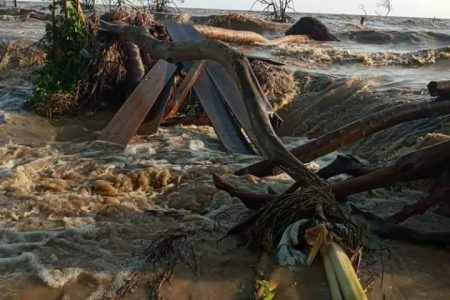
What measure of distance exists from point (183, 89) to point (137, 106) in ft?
2.45

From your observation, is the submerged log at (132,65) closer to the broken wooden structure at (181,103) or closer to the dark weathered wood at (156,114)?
the broken wooden structure at (181,103)

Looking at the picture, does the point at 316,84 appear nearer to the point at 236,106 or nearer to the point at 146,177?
the point at 236,106

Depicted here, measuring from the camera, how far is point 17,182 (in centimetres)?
492

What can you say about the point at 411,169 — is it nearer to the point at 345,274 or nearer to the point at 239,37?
the point at 345,274

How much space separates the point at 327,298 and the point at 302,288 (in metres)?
0.15

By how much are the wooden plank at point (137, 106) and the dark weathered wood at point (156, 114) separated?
0.08 meters

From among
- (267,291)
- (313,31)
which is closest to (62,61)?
(267,291)

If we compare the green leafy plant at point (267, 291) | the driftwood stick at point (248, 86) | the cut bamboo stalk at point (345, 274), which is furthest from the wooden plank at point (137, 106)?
the cut bamboo stalk at point (345, 274)

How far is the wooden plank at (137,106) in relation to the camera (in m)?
6.56

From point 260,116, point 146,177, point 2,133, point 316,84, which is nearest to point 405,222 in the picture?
point 260,116

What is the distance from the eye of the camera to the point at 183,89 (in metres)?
7.48

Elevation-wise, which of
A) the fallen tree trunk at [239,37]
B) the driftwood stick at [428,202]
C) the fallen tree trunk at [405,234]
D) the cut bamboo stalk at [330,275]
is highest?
the fallen tree trunk at [239,37]

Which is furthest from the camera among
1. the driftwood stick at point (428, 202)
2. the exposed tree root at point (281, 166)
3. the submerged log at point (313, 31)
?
the submerged log at point (313, 31)

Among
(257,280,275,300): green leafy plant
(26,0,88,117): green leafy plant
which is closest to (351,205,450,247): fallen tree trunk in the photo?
(257,280,275,300): green leafy plant
